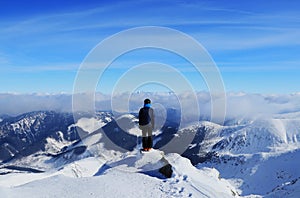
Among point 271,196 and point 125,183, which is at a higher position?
point 125,183

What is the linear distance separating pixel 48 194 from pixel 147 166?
36.6 ft

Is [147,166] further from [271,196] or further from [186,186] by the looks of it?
[271,196]

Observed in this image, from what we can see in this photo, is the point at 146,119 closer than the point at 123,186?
No

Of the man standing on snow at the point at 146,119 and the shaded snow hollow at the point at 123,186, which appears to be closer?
the shaded snow hollow at the point at 123,186

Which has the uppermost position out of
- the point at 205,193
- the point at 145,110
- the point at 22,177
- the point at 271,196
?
the point at 145,110

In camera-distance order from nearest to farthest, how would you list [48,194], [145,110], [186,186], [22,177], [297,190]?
[48,194]
[186,186]
[145,110]
[22,177]
[297,190]

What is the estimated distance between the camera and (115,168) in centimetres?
3844

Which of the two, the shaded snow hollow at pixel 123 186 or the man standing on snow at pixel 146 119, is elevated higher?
the man standing on snow at pixel 146 119

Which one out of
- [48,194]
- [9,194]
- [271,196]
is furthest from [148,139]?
[271,196]

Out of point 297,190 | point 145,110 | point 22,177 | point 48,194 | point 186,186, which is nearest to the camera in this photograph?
point 48,194

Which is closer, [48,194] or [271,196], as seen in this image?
[48,194]

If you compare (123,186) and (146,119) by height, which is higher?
(146,119)

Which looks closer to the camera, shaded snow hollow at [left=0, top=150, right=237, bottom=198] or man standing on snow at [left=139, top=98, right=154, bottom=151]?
shaded snow hollow at [left=0, top=150, right=237, bottom=198]

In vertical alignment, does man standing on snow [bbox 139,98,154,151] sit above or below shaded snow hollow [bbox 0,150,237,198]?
above
